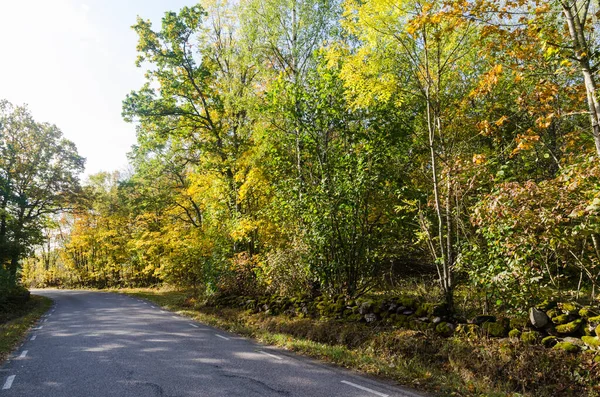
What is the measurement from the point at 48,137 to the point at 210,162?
795 inches

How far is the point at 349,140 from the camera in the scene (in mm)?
11047

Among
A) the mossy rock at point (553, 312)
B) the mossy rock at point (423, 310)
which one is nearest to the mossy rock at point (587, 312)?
the mossy rock at point (553, 312)

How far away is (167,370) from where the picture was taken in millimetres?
6914

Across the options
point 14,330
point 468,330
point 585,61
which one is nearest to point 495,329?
point 468,330

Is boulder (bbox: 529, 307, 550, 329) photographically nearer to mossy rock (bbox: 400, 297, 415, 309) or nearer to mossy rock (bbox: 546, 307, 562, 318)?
mossy rock (bbox: 546, 307, 562, 318)

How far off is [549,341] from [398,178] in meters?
5.44

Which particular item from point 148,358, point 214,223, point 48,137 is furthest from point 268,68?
point 48,137

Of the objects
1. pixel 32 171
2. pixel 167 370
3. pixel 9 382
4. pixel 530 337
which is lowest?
pixel 167 370

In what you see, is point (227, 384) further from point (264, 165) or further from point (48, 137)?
point (48, 137)

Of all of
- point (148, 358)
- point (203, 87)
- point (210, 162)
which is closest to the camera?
point (148, 358)

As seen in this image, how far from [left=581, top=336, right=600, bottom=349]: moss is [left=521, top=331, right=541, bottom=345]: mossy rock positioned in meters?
0.70

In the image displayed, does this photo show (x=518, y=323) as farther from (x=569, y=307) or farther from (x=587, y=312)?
(x=587, y=312)

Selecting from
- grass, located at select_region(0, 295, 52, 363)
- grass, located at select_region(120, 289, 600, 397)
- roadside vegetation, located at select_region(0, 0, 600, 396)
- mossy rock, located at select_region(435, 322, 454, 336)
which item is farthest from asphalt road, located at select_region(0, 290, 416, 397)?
mossy rock, located at select_region(435, 322, 454, 336)

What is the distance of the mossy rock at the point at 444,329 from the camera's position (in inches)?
288
